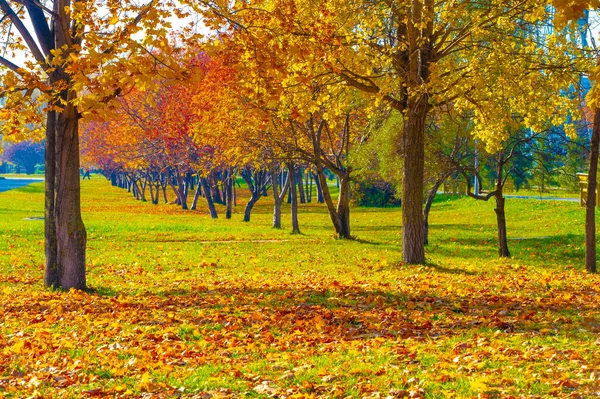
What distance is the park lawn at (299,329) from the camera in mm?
6375

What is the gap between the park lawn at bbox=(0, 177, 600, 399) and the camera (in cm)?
638

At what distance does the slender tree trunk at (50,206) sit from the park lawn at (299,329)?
1.35 ft

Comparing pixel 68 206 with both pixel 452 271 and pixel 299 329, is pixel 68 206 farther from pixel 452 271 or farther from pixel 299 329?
pixel 452 271

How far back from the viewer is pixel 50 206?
535 inches

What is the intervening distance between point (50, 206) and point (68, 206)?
57 centimetres

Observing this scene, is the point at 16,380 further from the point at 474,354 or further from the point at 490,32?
the point at 490,32

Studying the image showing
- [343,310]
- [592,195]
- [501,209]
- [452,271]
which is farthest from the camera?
[501,209]

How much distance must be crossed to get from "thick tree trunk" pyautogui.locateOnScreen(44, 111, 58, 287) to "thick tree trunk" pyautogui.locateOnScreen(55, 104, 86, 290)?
0.61 feet

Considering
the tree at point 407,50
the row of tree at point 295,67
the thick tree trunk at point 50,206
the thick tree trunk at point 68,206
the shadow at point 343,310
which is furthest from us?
the thick tree trunk at point 50,206

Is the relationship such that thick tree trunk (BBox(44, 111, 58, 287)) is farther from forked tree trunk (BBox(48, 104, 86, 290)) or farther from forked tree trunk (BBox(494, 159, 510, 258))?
forked tree trunk (BBox(494, 159, 510, 258))

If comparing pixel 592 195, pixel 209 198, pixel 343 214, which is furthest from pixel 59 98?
pixel 209 198

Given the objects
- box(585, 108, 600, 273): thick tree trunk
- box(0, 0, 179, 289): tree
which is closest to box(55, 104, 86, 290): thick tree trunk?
box(0, 0, 179, 289): tree

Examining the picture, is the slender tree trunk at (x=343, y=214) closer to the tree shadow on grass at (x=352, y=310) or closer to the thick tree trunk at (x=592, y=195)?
the thick tree trunk at (x=592, y=195)

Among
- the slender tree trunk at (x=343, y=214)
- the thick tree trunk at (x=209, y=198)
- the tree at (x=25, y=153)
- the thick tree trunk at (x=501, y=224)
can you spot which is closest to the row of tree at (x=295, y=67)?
the thick tree trunk at (x=501, y=224)
